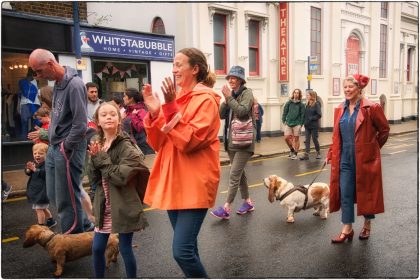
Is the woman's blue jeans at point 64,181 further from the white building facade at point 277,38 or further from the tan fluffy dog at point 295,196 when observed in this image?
the white building facade at point 277,38

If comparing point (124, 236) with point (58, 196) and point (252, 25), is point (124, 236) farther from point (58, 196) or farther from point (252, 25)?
point (252, 25)

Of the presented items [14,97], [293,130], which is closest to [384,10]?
[293,130]

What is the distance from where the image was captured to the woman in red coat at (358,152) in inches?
176

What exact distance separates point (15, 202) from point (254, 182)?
4.42 metres

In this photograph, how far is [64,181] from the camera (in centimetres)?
422

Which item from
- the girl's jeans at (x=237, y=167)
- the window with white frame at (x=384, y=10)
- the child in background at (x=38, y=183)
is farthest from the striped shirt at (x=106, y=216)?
the window with white frame at (x=384, y=10)

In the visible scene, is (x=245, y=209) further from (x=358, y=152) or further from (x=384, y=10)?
(x=384, y=10)

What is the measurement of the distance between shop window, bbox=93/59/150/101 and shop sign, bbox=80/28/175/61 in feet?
1.12

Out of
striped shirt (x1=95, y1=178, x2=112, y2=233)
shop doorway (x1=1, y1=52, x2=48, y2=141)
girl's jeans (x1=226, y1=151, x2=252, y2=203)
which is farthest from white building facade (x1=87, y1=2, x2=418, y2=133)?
striped shirt (x1=95, y1=178, x2=112, y2=233)

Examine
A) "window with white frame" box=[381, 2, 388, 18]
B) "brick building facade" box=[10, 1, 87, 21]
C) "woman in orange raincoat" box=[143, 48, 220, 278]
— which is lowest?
"woman in orange raincoat" box=[143, 48, 220, 278]

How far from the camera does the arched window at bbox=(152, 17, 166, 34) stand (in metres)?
16.2

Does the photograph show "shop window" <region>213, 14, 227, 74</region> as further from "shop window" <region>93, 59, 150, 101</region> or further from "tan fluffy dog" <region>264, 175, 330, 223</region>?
"tan fluffy dog" <region>264, 175, 330, 223</region>

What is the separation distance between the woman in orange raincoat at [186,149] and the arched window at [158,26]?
13816 mm

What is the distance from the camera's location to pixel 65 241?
3.89m
